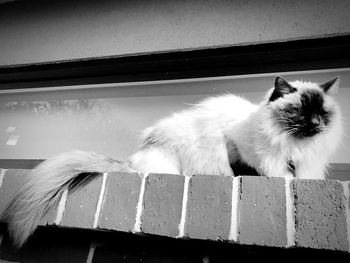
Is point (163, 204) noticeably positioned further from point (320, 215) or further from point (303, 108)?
point (303, 108)

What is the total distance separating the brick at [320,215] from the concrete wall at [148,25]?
34.7 inches

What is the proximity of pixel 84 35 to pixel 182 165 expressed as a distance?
1227 mm

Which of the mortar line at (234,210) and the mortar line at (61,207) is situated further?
the mortar line at (61,207)

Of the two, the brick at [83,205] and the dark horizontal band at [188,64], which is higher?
the dark horizontal band at [188,64]

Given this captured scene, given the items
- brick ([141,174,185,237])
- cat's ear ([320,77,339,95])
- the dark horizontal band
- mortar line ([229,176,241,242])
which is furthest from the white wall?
mortar line ([229,176,241,242])

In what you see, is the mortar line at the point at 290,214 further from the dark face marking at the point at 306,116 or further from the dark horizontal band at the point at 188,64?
the dark horizontal band at the point at 188,64

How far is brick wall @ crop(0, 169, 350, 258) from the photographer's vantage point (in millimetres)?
700

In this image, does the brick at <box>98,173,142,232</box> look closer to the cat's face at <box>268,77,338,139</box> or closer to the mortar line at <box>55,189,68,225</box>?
the mortar line at <box>55,189,68,225</box>

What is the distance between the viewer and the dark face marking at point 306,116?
2.96ft

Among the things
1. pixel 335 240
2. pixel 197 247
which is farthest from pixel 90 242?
pixel 335 240

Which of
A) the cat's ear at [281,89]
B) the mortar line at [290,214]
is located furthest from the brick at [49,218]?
the cat's ear at [281,89]

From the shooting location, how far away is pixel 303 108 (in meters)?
0.94

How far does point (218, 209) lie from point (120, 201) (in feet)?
0.92

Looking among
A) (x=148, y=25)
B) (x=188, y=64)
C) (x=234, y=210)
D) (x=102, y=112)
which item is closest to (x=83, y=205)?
(x=234, y=210)
